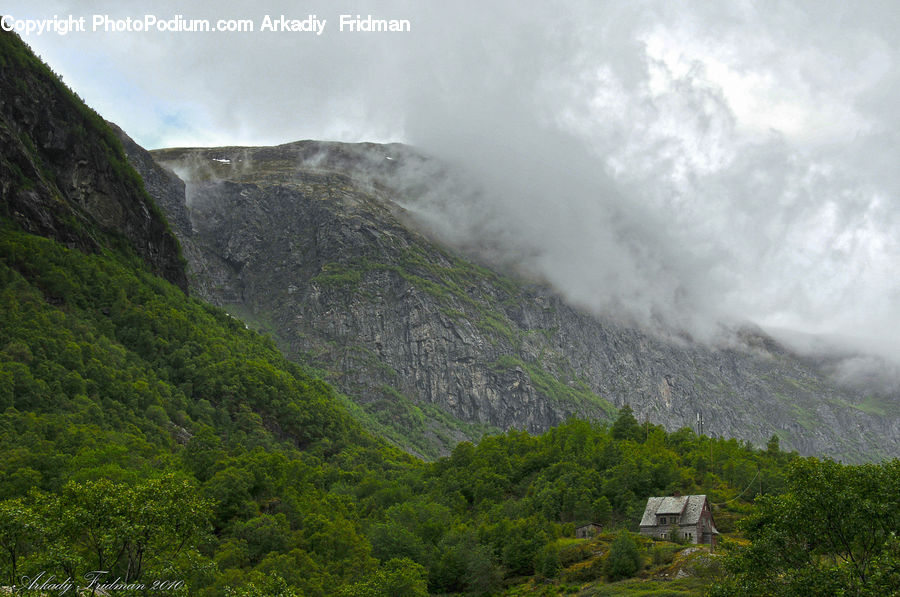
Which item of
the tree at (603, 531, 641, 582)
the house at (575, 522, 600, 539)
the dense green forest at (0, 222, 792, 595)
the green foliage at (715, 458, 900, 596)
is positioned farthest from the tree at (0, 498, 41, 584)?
the house at (575, 522, 600, 539)

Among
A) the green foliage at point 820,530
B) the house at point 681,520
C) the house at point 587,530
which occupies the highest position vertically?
the green foliage at point 820,530

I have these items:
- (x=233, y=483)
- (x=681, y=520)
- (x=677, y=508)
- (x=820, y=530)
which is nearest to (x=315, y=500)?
(x=233, y=483)

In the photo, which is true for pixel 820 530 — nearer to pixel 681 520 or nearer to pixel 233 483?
pixel 681 520

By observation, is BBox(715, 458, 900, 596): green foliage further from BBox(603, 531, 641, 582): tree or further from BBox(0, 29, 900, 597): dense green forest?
BBox(603, 531, 641, 582): tree

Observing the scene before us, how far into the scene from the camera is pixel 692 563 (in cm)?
9731

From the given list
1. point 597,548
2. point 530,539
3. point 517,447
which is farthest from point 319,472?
point 597,548

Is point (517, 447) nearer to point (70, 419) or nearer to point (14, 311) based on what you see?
point (70, 419)

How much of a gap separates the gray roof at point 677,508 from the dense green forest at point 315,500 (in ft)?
20.7

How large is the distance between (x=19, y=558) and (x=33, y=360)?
4243 inches

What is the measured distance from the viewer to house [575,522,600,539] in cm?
12850

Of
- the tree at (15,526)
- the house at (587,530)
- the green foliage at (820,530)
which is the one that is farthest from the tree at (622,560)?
the tree at (15,526)

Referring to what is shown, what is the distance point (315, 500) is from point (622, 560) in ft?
190

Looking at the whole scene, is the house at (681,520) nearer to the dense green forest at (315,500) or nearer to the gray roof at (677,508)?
the gray roof at (677,508)

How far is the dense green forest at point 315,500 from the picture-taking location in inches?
2178
